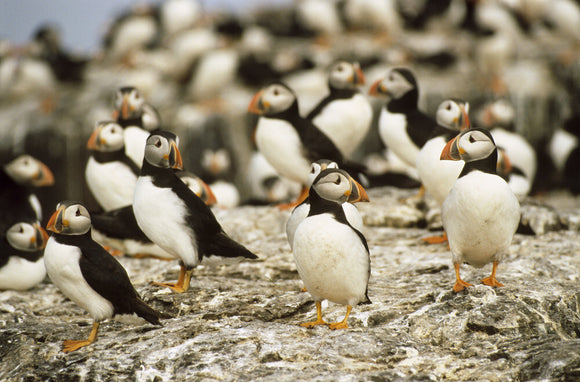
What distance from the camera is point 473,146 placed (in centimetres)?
510

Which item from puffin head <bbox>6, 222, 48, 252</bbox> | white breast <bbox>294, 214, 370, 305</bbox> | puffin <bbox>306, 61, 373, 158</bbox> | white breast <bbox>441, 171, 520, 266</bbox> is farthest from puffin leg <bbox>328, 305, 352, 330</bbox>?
puffin <bbox>306, 61, 373, 158</bbox>

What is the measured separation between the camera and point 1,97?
17.2 metres

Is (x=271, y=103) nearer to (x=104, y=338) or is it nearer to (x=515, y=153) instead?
(x=104, y=338)

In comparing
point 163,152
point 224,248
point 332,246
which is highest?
point 163,152

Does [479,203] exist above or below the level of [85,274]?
above

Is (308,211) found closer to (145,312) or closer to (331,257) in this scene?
(331,257)

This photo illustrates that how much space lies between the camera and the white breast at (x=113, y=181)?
7230mm

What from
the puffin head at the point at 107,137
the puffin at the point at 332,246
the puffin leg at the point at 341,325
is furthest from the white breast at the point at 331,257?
the puffin head at the point at 107,137

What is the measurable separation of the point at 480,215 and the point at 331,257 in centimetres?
105

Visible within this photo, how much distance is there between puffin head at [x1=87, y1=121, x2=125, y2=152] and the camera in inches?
281

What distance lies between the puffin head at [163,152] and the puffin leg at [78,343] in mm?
1149

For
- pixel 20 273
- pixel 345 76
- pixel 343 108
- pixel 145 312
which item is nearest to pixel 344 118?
pixel 343 108

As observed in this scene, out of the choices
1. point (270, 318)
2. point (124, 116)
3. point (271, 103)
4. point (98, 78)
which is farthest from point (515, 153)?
point (98, 78)

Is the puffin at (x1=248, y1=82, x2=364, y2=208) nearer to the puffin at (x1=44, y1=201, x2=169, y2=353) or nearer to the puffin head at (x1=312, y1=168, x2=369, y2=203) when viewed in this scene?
the puffin head at (x1=312, y1=168, x2=369, y2=203)
